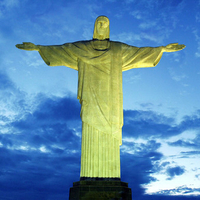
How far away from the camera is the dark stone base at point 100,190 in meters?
Result: 9.70

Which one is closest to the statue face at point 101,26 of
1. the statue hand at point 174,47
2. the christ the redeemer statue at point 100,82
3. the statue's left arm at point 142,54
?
the christ the redeemer statue at point 100,82

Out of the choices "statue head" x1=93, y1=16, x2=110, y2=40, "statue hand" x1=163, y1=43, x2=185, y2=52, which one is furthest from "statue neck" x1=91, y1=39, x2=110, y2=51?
"statue hand" x1=163, y1=43, x2=185, y2=52

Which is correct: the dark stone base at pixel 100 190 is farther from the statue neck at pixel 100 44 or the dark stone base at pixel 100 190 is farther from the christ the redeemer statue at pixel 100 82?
the statue neck at pixel 100 44

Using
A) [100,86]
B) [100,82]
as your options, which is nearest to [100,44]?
[100,82]

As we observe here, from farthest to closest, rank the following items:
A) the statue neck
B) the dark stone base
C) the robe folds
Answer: the statue neck
the robe folds
the dark stone base

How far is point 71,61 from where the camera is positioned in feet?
39.9

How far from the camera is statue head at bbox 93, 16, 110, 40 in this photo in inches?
486

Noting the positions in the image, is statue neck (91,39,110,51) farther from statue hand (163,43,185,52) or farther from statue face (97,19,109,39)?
statue hand (163,43,185,52)

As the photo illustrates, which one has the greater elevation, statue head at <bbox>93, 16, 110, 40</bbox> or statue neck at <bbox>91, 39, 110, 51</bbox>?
statue head at <bbox>93, 16, 110, 40</bbox>

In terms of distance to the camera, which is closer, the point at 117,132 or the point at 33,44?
the point at 117,132

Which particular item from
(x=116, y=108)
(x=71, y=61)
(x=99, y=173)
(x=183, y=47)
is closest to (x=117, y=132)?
(x=116, y=108)

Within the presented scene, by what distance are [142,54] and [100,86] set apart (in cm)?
263

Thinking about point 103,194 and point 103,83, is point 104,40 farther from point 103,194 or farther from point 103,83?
point 103,194

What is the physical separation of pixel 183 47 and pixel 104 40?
3.58 metres
